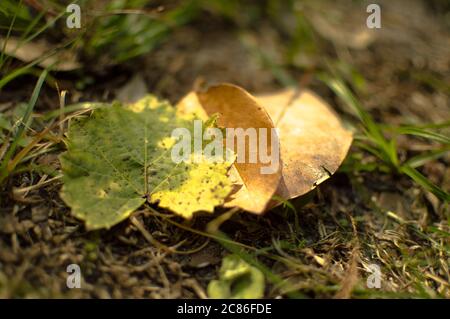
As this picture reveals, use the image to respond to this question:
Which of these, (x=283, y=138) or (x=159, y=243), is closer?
(x=159, y=243)

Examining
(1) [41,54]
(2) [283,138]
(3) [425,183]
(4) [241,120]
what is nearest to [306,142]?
(2) [283,138]

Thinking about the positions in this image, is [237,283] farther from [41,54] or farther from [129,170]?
[41,54]

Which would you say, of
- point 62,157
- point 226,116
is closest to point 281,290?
point 226,116

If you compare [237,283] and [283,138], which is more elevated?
[283,138]

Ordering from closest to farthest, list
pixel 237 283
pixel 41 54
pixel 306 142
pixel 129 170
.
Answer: pixel 237 283 < pixel 129 170 < pixel 306 142 < pixel 41 54

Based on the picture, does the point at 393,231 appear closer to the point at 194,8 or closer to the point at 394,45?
the point at 394,45

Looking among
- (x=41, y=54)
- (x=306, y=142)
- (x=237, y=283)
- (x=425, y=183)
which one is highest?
(x=41, y=54)

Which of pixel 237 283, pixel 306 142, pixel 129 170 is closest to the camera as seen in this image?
pixel 237 283
